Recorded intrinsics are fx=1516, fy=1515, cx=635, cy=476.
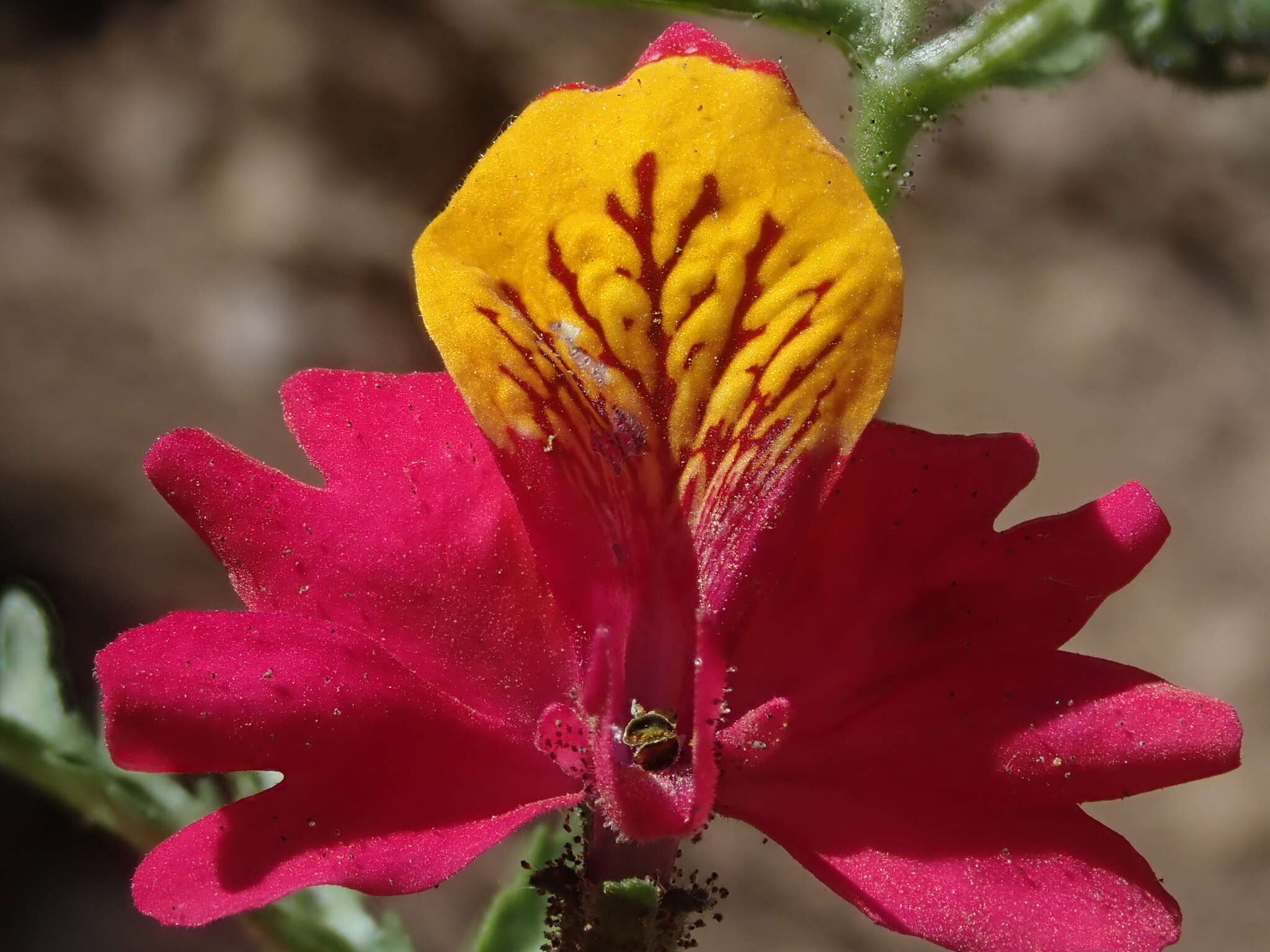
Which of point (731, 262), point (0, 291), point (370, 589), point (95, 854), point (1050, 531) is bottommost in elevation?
point (95, 854)

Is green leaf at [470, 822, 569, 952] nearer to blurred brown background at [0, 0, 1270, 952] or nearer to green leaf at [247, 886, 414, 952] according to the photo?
green leaf at [247, 886, 414, 952]

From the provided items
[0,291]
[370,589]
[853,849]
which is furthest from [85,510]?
[853,849]

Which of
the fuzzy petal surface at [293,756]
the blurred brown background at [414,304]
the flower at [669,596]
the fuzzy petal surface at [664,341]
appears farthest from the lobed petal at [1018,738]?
the blurred brown background at [414,304]

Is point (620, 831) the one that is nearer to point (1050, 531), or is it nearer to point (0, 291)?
point (1050, 531)

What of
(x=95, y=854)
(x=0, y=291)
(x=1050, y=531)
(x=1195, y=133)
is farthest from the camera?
(x=1195, y=133)

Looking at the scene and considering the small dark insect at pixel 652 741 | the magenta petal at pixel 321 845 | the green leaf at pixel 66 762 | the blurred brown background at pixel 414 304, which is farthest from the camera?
the blurred brown background at pixel 414 304

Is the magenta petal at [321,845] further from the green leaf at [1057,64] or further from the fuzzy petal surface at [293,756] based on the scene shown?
the green leaf at [1057,64]
